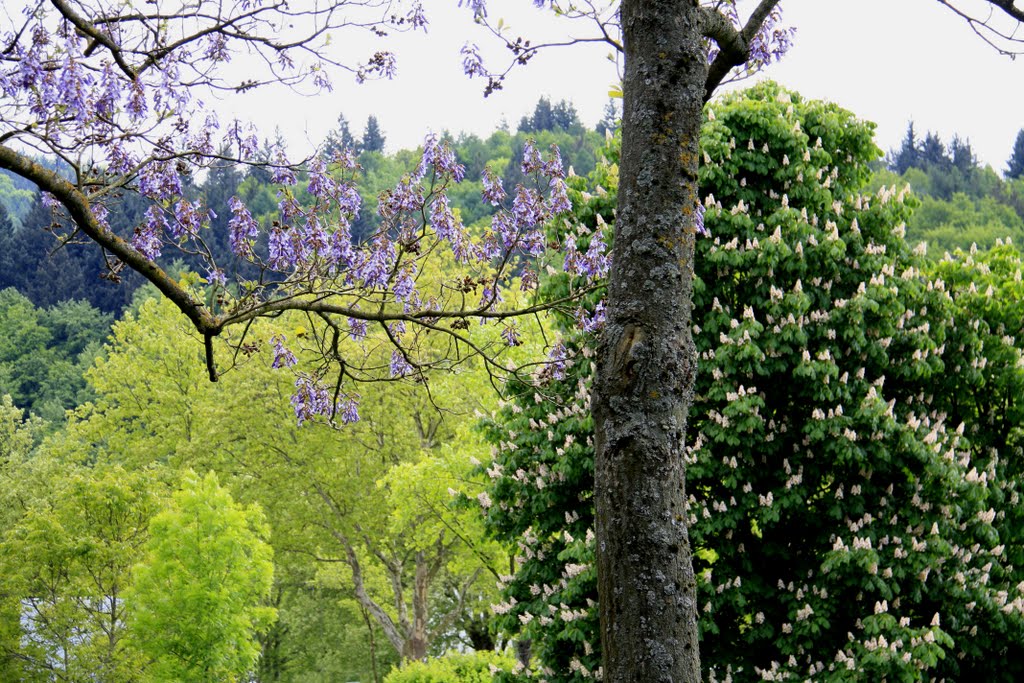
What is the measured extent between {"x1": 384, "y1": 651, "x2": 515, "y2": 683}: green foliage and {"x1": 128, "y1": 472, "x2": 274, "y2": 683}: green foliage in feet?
11.2

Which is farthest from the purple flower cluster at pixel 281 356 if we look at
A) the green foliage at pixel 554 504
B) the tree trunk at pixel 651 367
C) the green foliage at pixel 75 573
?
the green foliage at pixel 75 573

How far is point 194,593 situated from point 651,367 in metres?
19.2

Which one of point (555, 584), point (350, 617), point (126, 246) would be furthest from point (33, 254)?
point (126, 246)

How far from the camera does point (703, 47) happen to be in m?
4.92

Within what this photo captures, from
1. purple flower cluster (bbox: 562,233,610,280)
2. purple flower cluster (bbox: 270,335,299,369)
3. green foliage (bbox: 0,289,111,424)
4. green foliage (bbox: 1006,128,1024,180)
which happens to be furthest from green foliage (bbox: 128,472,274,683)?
green foliage (bbox: 1006,128,1024,180)

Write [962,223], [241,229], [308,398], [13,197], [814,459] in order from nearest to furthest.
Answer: [241,229]
[308,398]
[814,459]
[962,223]
[13,197]

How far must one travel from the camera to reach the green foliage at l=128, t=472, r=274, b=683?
2189 cm

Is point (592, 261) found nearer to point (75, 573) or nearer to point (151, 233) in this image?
point (151, 233)

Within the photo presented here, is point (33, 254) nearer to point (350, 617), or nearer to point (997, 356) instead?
point (350, 617)

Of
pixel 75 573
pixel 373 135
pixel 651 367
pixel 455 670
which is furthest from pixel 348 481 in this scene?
pixel 373 135

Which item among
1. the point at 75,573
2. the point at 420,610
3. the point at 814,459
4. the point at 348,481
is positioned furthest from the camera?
the point at 348,481

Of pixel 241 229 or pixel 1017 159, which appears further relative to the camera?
pixel 1017 159

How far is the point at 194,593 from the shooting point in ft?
71.4

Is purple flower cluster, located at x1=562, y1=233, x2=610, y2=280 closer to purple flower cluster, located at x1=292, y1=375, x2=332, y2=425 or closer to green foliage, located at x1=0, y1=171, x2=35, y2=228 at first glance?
purple flower cluster, located at x1=292, y1=375, x2=332, y2=425
